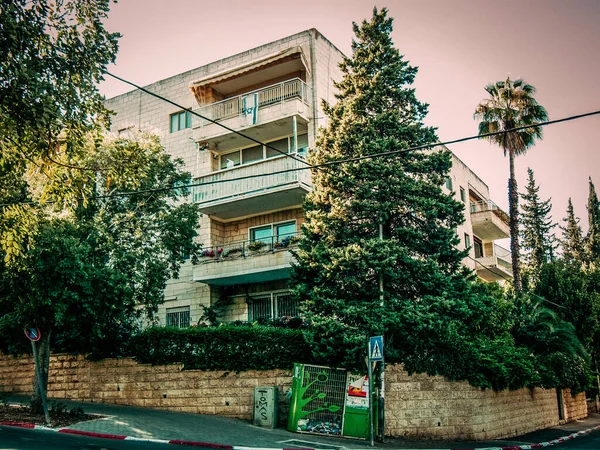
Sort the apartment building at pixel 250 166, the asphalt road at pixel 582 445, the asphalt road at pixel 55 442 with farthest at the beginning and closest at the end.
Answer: the apartment building at pixel 250 166
the asphalt road at pixel 582 445
the asphalt road at pixel 55 442

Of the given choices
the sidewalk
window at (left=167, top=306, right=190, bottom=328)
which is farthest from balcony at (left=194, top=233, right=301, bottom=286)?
the sidewalk

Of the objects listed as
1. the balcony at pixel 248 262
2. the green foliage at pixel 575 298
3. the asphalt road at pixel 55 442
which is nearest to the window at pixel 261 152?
the balcony at pixel 248 262

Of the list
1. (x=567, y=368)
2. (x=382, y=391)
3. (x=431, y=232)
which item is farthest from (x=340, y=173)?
(x=567, y=368)

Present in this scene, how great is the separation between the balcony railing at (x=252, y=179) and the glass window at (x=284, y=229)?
2.21m

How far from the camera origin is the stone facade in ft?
50.4

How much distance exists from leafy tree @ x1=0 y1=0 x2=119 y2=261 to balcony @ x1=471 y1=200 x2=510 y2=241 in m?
24.1

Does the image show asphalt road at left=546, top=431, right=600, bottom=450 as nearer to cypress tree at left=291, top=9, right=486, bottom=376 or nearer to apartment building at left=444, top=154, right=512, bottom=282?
cypress tree at left=291, top=9, right=486, bottom=376

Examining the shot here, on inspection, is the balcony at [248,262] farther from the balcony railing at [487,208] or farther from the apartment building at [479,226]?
the balcony railing at [487,208]

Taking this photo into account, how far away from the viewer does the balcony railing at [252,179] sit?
20297mm

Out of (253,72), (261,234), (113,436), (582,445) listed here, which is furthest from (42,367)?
(582,445)

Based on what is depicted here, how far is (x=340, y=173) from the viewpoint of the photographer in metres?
16.7

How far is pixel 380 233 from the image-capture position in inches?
643

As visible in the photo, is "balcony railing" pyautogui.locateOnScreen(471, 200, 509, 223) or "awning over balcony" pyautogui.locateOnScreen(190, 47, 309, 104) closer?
"awning over balcony" pyautogui.locateOnScreen(190, 47, 309, 104)

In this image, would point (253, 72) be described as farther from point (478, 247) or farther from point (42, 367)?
point (478, 247)
